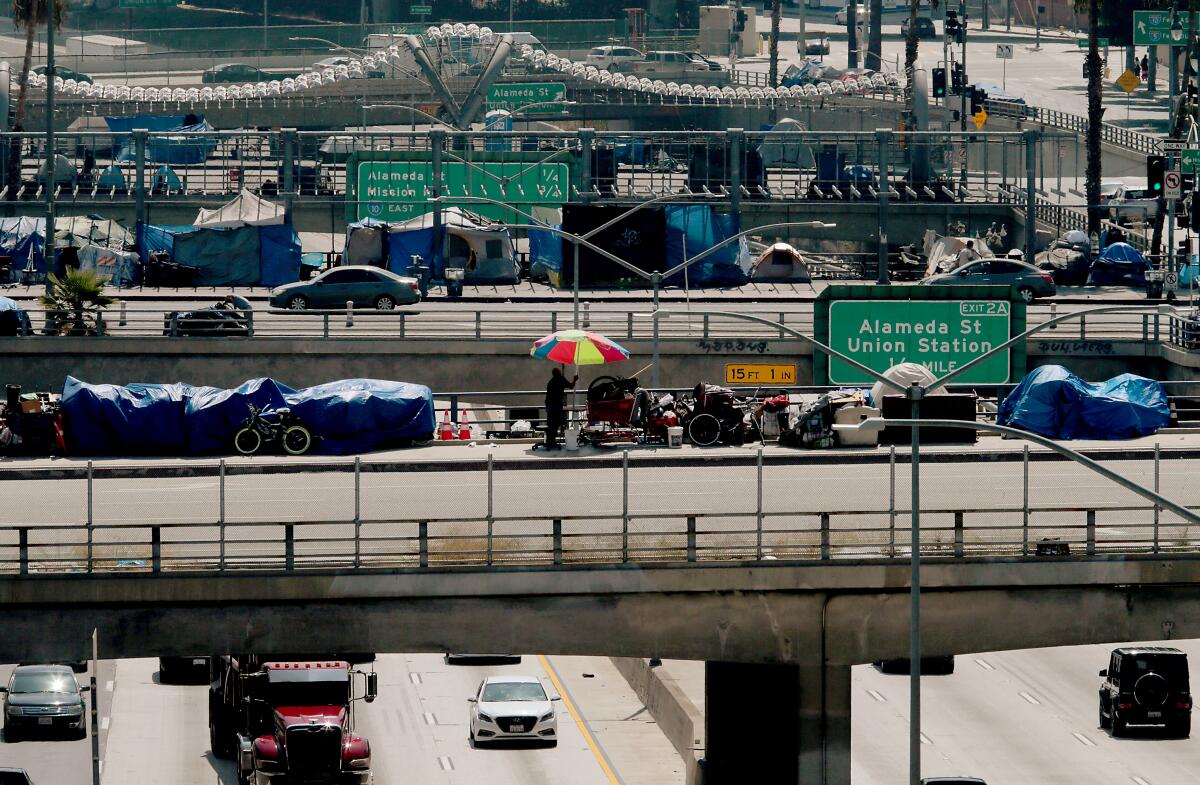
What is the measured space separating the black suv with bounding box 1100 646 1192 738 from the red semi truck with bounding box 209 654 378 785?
53.7 ft

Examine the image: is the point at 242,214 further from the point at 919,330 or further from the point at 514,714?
the point at 514,714

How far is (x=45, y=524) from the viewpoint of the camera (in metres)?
34.9

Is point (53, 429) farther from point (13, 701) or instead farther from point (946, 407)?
point (946, 407)

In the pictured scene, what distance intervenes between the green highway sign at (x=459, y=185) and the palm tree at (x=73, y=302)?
18.6 m

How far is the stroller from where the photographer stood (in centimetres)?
4444

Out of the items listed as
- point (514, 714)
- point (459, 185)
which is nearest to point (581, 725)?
point (514, 714)

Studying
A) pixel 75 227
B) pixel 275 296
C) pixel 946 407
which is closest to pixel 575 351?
pixel 946 407

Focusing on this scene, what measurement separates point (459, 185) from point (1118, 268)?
2462 cm

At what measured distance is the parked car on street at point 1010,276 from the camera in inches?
2837

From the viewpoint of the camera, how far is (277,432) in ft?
147

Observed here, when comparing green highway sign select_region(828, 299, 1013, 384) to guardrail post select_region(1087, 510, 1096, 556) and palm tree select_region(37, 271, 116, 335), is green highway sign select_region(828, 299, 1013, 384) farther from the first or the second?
palm tree select_region(37, 271, 116, 335)

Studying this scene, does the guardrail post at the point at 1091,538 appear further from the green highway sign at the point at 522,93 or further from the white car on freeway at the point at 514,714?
the green highway sign at the point at 522,93

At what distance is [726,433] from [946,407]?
4398mm

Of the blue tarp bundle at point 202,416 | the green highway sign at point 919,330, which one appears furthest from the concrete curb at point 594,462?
the green highway sign at point 919,330
